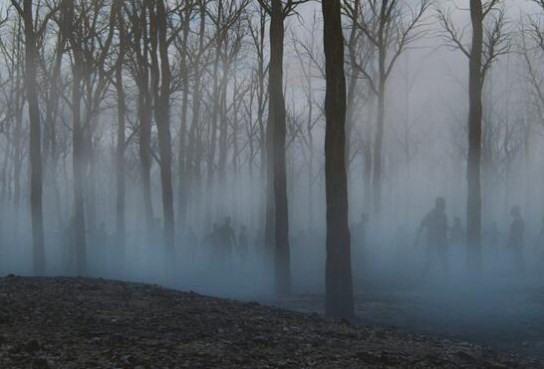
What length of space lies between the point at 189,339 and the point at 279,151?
27.3 feet

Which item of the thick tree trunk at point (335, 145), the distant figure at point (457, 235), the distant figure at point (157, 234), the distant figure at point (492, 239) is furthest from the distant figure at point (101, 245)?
the thick tree trunk at point (335, 145)

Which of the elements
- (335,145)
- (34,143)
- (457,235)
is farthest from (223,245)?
(335,145)

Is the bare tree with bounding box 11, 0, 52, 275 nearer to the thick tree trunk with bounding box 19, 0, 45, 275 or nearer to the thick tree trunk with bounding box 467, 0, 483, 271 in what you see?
the thick tree trunk with bounding box 19, 0, 45, 275

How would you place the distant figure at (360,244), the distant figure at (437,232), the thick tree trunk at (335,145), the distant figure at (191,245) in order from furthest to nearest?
the distant figure at (191,245), the distant figure at (360,244), the distant figure at (437,232), the thick tree trunk at (335,145)

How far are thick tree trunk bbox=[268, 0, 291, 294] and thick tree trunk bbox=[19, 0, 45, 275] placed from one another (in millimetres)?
7121

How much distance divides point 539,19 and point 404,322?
17323 mm

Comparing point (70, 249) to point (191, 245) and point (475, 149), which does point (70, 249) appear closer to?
point (191, 245)

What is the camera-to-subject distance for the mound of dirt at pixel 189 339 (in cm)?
589

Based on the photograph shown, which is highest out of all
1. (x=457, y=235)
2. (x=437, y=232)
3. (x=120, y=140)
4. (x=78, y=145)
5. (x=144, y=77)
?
(x=144, y=77)

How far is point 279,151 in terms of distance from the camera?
47.9 feet

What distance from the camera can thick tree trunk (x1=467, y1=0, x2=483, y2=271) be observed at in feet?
51.4

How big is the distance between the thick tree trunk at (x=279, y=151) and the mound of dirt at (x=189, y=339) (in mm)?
5624

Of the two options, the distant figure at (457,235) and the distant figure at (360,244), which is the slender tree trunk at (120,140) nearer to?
the distant figure at (360,244)

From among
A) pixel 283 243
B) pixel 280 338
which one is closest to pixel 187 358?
pixel 280 338
